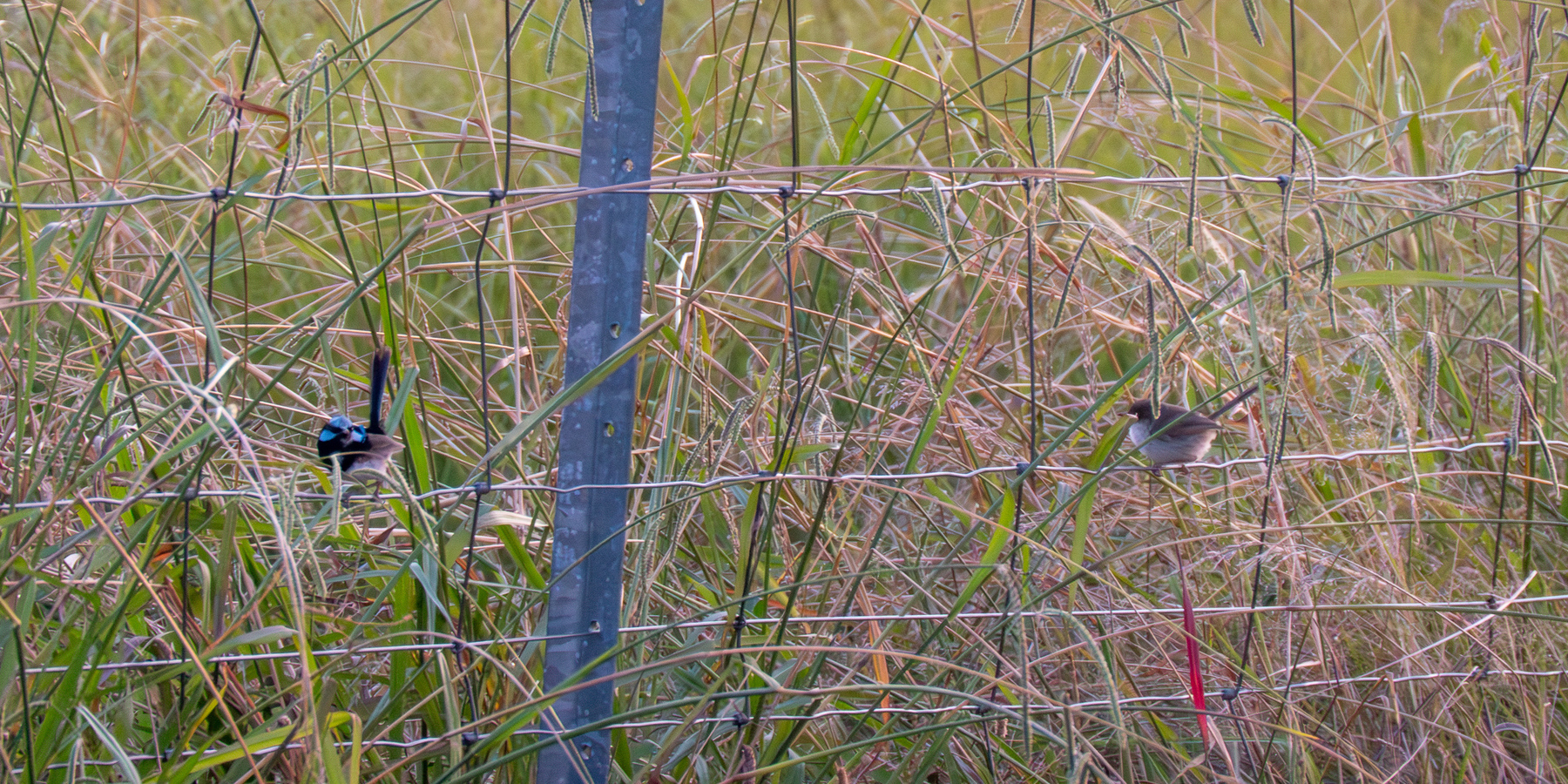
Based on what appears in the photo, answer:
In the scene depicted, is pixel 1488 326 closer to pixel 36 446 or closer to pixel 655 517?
pixel 655 517

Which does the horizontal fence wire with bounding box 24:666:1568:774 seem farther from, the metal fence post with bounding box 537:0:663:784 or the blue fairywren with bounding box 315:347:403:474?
the blue fairywren with bounding box 315:347:403:474

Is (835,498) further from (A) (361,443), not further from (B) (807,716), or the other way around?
(A) (361,443)

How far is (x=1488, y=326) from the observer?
6.18ft

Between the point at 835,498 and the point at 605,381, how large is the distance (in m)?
0.46

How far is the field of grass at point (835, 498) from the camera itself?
92cm

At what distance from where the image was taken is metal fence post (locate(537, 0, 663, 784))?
882 millimetres

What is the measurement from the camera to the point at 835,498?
1298 millimetres

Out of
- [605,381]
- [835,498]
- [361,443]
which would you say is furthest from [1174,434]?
[361,443]

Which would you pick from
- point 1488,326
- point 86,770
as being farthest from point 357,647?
point 1488,326

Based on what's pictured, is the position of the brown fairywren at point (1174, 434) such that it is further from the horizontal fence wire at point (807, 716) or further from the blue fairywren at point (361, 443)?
the blue fairywren at point (361, 443)

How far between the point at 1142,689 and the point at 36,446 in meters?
1.29

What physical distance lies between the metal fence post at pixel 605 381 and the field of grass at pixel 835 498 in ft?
0.15

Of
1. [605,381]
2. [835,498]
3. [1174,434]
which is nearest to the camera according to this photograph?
[605,381]

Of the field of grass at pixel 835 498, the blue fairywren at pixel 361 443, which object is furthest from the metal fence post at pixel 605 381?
the blue fairywren at pixel 361 443
